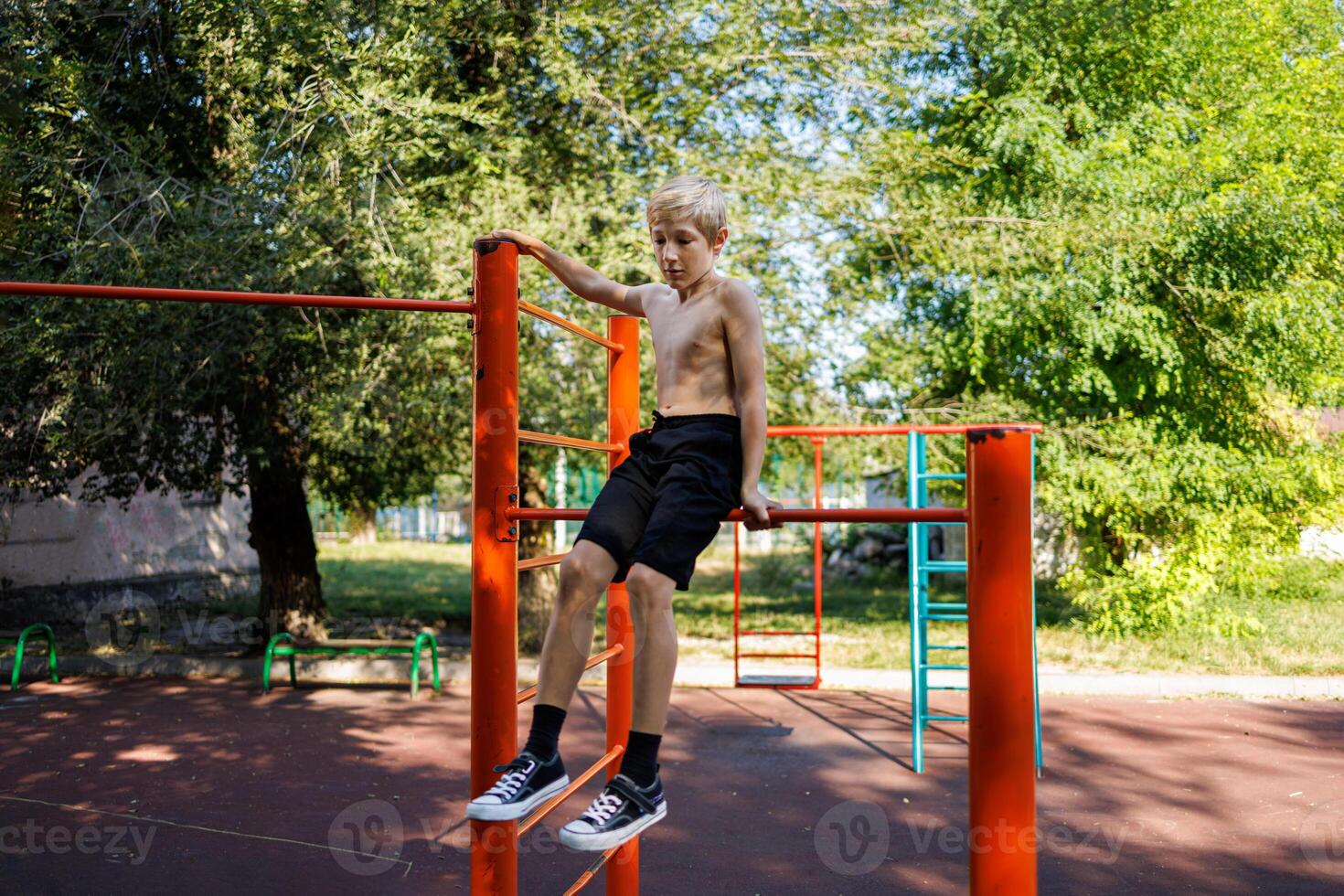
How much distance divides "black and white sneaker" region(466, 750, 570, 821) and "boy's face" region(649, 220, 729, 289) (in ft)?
3.99

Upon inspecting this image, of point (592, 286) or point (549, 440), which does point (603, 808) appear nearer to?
point (549, 440)

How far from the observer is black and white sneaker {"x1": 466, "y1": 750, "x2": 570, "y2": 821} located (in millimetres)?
2340

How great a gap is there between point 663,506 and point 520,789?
28.4 inches

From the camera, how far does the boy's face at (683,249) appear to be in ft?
9.04

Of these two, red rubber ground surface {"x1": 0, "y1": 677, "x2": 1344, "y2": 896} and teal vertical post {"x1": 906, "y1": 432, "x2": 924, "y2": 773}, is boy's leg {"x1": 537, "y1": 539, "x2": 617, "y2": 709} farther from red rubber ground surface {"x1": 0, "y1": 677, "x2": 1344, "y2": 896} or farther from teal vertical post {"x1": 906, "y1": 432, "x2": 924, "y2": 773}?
teal vertical post {"x1": 906, "y1": 432, "x2": 924, "y2": 773}

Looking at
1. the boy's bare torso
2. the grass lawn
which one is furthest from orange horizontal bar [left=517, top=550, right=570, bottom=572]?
the grass lawn

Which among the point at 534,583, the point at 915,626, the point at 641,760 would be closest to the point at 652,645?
the point at 641,760

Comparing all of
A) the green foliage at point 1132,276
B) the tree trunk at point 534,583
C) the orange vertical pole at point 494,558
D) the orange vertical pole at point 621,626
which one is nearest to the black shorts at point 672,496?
the orange vertical pole at point 494,558

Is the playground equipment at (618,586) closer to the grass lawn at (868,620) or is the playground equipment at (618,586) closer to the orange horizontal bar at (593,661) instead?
the orange horizontal bar at (593,661)

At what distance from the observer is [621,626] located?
12.2 ft

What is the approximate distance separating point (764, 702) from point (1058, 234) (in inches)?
185

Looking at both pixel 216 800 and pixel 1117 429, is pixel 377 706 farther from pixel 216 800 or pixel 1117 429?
pixel 1117 429

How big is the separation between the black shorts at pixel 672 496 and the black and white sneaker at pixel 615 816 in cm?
48

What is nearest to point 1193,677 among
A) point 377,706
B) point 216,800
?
point 377,706
